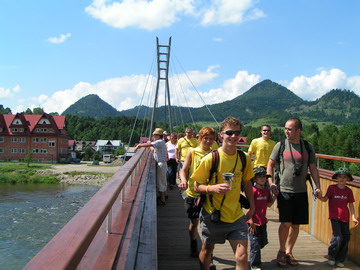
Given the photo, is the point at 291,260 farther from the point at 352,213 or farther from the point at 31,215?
the point at 31,215

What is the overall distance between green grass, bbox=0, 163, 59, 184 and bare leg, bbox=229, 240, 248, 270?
163ft

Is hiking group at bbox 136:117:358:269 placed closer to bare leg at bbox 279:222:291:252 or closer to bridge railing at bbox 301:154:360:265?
bare leg at bbox 279:222:291:252

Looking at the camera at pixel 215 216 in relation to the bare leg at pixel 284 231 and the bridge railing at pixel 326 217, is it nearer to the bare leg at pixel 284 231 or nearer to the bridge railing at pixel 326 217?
the bare leg at pixel 284 231

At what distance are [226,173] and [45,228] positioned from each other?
2498 cm

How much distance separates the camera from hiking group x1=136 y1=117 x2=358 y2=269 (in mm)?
2930

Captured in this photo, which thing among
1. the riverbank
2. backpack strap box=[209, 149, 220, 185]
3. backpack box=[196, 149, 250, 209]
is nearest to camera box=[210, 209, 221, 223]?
backpack box=[196, 149, 250, 209]

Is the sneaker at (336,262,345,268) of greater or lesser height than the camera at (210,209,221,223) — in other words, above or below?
below

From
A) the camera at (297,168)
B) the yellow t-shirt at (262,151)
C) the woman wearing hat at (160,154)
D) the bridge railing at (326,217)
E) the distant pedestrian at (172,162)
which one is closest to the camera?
the camera at (297,168)

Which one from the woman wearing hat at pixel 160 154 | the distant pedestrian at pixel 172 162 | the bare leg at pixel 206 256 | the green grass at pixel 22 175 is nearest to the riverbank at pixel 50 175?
the green grass at pixel 22 175

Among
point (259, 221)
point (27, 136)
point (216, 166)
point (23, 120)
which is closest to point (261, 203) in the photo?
point (259, 221)

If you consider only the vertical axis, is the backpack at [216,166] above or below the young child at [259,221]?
above

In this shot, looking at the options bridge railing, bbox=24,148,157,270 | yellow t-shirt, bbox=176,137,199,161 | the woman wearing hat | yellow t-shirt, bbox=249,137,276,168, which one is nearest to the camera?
bridge railing, bbox=24,148,157,270

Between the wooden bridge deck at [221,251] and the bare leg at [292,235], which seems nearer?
the bare leg at [292,235]

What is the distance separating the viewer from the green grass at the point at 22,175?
48.3 metres
